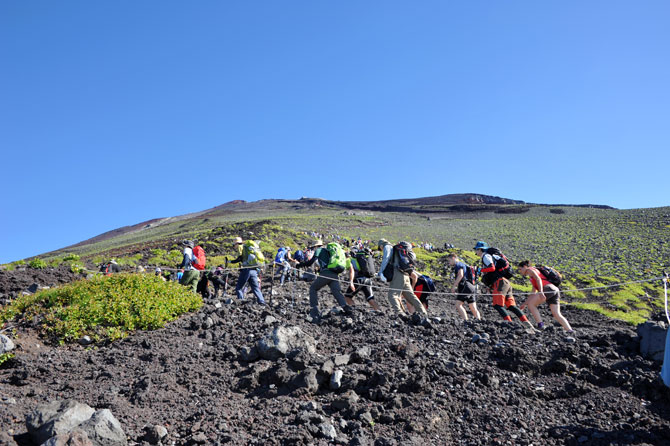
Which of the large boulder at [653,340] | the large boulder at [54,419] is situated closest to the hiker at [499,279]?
the large boulder at [653,340]

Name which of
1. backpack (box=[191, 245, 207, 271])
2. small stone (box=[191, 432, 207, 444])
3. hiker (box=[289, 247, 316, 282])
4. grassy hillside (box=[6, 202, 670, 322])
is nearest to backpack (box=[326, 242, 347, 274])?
backpack (box=[191, 245, 207, 271])

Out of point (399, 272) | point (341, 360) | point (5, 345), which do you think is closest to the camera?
point (341, 360)

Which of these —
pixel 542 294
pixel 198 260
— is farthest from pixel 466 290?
pixel 198 260

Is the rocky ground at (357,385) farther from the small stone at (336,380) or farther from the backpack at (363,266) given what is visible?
the backpack at (363,266)

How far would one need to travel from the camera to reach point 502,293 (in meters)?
8.70

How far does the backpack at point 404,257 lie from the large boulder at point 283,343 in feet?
10.4

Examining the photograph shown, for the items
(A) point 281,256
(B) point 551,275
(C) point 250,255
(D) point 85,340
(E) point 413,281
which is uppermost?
(C) point 250,255

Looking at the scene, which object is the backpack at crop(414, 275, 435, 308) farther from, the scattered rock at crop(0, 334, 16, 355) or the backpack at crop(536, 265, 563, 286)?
the scattered rock at crop(0, 334, 16, 355)

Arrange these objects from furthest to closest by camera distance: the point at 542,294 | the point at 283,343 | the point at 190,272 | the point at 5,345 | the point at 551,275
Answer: the point at 190,272, the point at 551,275, the point at 542,294, the point at 5,345, the point at 283,343

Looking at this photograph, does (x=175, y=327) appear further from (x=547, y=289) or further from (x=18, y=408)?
(x=547, y=289)

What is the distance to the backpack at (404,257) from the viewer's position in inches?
348

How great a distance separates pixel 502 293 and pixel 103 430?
7.45 m

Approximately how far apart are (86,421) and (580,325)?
43.1 feet

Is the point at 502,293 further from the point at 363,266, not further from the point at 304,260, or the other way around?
the point at 304,260
